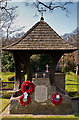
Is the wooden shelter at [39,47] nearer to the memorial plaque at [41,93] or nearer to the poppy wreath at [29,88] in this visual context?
the poppy wreath at [29,88]

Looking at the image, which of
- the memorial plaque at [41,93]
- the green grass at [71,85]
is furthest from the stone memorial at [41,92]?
the green grass at [71,85]

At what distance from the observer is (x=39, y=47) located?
6992mm

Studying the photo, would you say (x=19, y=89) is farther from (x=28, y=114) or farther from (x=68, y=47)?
(x=68, y=47)

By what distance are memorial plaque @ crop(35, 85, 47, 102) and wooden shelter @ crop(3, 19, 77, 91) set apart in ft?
1.94

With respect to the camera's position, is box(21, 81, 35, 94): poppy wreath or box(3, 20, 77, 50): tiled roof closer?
box(3, 20, 77, 50): tiled roof

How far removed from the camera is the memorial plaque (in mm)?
7172

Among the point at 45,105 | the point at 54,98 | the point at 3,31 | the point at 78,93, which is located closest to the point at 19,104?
the point at 45,105

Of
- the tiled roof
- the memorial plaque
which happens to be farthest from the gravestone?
the tiled roof

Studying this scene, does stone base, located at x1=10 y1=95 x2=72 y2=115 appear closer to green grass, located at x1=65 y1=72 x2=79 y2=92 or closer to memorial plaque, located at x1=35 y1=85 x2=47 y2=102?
memorial plaque, located at x1=35 y1=85 x2=47 y2=102

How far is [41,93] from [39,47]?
8.64 feet

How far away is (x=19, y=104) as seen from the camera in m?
7.13

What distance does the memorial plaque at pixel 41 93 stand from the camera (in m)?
7.17

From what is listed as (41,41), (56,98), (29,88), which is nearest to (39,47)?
(41,41)

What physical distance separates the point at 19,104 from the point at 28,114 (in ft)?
2.44
